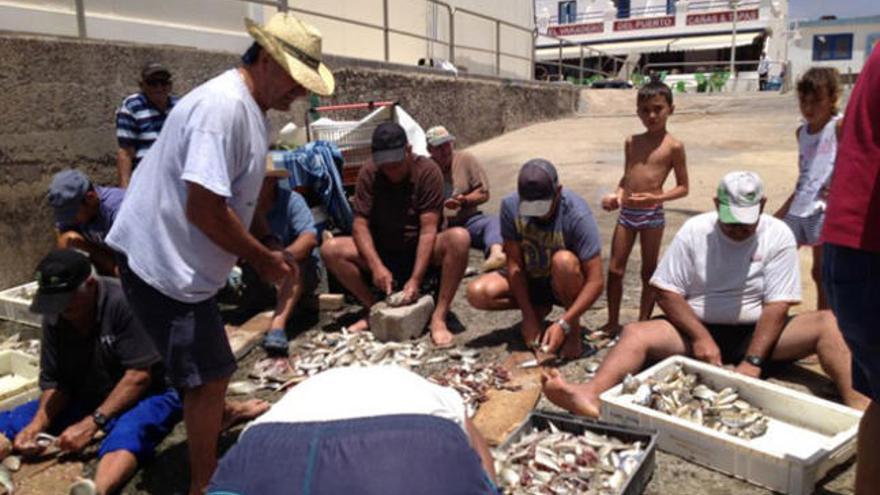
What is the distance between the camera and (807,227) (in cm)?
484

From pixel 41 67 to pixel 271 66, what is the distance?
442cm

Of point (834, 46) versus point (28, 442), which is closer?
point (28, 442)

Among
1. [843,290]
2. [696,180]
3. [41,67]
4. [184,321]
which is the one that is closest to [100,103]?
[41,67]

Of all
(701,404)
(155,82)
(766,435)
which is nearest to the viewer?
(766,435)

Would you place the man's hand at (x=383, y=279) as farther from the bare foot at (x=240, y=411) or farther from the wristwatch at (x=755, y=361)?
the wristwatch at (x=755, y=361)

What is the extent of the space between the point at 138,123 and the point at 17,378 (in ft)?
7.36

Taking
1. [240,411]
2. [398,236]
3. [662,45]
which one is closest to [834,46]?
[662,45]

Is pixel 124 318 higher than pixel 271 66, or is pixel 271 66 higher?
pixel 271 66

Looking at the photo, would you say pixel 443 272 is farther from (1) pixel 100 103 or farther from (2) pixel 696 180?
(2) pixel 696 180

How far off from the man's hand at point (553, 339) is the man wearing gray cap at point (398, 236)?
90cm

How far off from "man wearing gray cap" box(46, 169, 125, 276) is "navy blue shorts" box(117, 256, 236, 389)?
83.0 inches

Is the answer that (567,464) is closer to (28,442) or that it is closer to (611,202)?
(611,202)

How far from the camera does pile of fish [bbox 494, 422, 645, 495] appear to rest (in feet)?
10.2

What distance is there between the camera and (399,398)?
5.64 feet
